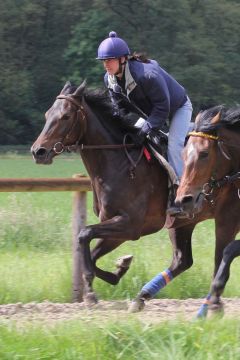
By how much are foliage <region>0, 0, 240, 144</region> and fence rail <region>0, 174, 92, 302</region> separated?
4750cm

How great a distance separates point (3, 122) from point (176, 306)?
1994 inches

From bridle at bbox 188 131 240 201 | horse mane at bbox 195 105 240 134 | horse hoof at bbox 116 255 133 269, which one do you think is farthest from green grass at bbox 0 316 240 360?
horse hoof at bbox 116 255 133 269

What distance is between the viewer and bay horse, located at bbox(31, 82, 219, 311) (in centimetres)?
729

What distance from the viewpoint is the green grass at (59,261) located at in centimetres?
804

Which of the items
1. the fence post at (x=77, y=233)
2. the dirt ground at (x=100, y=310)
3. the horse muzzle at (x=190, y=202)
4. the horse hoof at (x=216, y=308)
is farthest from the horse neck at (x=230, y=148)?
the fence post at (x=77, y=233)

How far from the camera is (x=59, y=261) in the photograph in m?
9.05

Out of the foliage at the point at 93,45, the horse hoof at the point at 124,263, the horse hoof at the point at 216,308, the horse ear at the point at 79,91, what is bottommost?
the foliage at the point at 93,45

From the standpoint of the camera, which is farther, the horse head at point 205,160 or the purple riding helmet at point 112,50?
the purple riding helmet at point 112,50

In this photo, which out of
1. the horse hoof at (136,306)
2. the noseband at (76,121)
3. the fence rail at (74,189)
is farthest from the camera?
the fence rail at (74,189)

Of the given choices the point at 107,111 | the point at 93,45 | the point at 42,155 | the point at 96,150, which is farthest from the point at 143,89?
the point at 93,45

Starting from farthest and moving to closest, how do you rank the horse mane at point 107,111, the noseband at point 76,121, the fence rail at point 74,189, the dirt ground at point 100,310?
the fence rail at point 74,189 < the horse mane at point 107,111 < the noseband at point 76,121 < the dirt ground at point 100,310

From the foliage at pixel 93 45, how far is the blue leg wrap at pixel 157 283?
4812 cm

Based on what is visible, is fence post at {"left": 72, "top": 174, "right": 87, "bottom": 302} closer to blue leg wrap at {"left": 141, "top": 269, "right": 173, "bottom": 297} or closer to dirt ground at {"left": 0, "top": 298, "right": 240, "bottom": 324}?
dirt ground at {"left": 0, "top": 298, "right": 240, "bottom": 324}

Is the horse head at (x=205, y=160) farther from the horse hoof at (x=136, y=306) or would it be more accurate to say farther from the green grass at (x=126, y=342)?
the horse hoof at (x=136, y=306)
